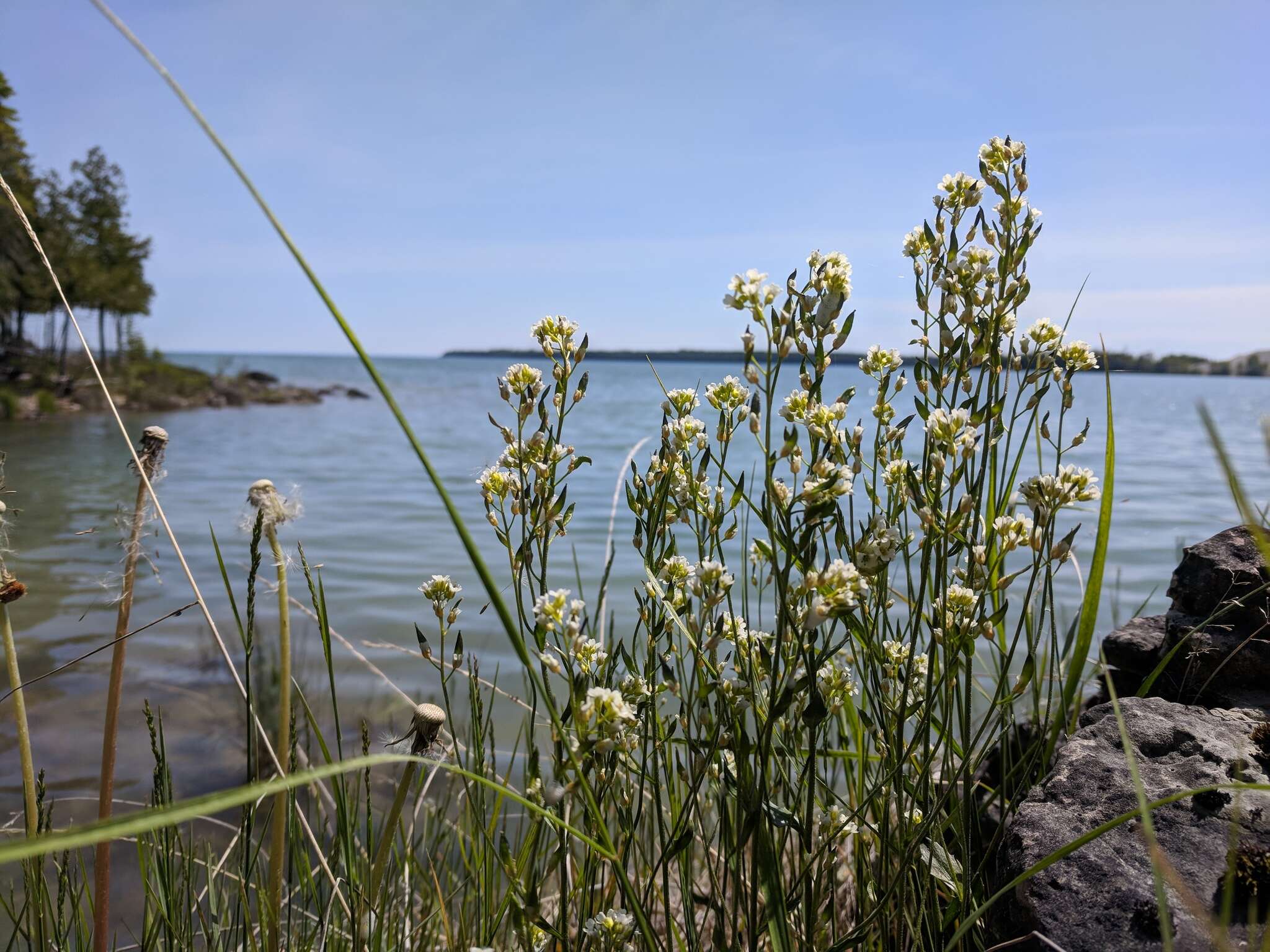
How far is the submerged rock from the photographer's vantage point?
139 cm

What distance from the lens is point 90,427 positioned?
24.2m

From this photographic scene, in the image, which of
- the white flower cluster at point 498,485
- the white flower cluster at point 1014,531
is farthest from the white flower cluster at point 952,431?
the white flower cluster at point 498,485

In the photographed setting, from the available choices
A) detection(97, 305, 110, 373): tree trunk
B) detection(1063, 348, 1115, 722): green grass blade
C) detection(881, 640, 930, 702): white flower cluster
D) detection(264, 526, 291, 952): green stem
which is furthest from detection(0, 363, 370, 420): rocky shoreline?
detection(1063, 348, 1115, 722): green grass blade

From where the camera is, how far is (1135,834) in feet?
4.99

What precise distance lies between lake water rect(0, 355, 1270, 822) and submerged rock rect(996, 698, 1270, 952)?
75cm

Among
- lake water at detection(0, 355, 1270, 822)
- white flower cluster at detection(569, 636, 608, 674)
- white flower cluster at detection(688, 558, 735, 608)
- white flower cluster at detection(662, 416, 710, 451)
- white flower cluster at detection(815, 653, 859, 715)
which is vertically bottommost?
lake water at detection(0, 355, 1270, 822)

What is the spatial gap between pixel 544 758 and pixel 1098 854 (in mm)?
3468

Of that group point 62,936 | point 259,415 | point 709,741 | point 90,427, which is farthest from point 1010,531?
point 259,415

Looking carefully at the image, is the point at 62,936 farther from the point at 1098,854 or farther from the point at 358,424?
the point at 358,424

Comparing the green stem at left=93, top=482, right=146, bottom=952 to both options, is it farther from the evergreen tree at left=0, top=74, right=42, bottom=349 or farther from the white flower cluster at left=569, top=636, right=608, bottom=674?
the evergreen tree at left=0, top=74, right=42, bottom=349

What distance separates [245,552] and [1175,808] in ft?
29.8

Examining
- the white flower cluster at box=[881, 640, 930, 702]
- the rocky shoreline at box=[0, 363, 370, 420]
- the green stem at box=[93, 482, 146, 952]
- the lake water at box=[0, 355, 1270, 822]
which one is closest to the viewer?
the green stem at box=[93, 482, 146, 952]

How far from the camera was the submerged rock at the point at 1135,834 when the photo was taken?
4.55 ft

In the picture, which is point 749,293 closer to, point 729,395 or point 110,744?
point 729,395
